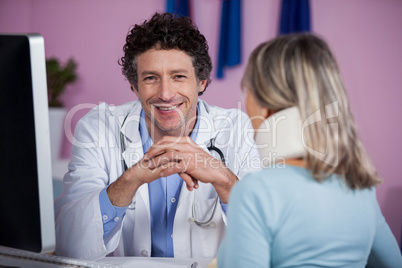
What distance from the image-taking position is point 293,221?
690 mm

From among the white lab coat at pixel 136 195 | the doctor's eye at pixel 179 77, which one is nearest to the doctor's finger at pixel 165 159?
the white lab coat at pixel 136 195

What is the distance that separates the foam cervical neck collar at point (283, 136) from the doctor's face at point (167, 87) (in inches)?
34.1

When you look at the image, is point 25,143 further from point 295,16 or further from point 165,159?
point 295,16

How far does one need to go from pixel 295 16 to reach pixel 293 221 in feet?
7.39

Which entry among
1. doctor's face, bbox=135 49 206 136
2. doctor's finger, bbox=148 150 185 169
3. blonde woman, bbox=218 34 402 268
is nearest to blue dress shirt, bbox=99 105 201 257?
doctor's face, bbox=135 49 206 136

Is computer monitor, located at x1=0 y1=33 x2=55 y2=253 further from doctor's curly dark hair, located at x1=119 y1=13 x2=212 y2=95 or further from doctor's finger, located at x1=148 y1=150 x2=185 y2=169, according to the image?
doctor's curly dark hair, located at x1=119 y1=13 x2=212 y2=95

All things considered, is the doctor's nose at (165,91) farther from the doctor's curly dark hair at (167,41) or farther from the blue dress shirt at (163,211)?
the blue dress shirt at (163,211)

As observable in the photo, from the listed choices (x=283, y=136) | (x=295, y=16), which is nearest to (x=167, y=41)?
(x=283, y=136)

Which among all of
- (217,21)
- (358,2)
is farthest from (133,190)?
(358,2)

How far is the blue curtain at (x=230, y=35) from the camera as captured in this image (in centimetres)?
279

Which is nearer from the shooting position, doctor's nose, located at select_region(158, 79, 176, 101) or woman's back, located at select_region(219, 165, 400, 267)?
woman's back, located at select_region(219, 165, 400, 267)

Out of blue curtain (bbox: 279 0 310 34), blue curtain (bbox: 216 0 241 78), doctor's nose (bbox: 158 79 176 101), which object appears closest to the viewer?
doctor's nose (bbox: 158 79 176 101)

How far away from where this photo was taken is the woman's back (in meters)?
A: 0.68

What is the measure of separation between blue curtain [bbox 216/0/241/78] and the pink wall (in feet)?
0.34
